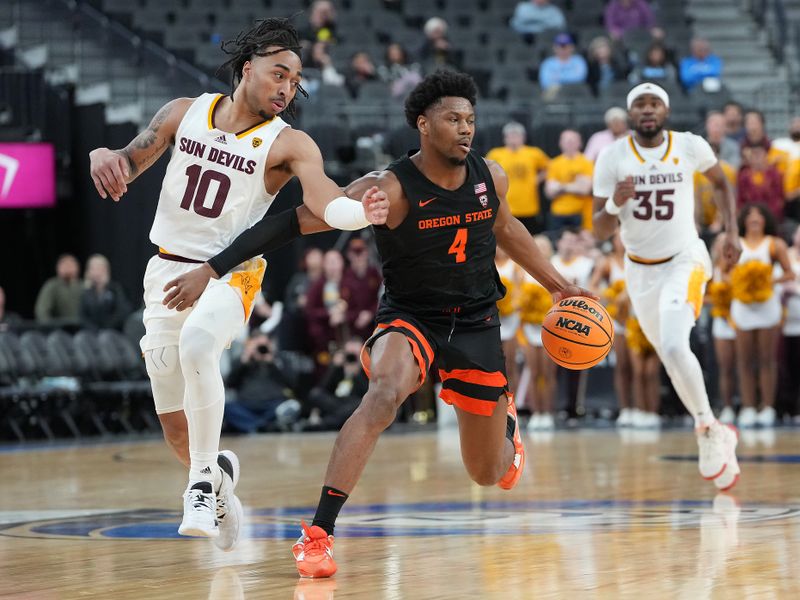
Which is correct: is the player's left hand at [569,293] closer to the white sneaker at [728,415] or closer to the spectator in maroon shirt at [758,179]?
the white sneaker at [728,415]

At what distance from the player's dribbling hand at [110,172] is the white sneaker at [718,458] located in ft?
13.1

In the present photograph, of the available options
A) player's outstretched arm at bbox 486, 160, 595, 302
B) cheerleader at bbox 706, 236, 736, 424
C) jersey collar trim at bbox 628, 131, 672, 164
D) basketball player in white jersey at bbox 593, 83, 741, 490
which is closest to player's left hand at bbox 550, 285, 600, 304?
player's outstretched arm at bbox 486, 160, 595, 302

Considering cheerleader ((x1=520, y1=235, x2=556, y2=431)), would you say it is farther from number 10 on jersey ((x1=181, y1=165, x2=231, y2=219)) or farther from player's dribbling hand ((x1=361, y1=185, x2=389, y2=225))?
player's dribbling hand ((x1=361, y1=185, x2=389, y2=225))

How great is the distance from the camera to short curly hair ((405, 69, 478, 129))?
601 centimetres

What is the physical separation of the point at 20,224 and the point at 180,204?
12.8 metres

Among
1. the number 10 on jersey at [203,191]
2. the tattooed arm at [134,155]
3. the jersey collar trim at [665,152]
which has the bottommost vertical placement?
the number 10 on jersey at [203,191]

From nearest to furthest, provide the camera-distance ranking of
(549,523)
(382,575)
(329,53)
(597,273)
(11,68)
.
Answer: (382,575) → (549,523) → (597,273) → (11,68) → (329,53)

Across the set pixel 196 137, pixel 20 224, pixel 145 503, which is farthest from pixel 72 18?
pixel 196 137

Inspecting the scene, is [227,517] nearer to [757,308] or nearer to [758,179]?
[757,308]

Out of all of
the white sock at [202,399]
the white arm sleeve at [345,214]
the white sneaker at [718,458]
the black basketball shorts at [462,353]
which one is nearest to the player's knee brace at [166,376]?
the white sock at [202,399]

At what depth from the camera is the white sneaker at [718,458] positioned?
8.35m

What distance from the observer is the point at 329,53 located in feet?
62.7

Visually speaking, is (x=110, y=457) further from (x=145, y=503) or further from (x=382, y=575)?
(x=382, y=575)

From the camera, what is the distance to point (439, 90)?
601 centimetres
